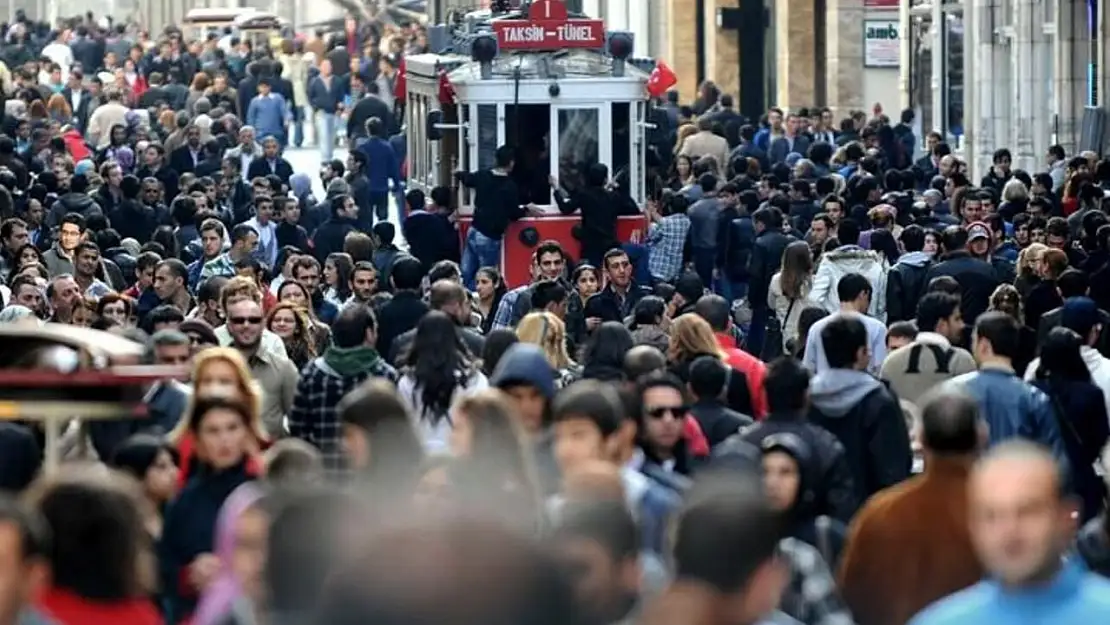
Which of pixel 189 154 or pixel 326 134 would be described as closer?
pixel 189 154

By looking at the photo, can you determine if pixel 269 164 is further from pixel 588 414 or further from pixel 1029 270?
pixel 588 414

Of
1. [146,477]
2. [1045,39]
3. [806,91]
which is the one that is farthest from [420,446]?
[806,91]

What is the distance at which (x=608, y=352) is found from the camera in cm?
1320

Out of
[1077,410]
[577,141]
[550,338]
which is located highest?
[577,141]

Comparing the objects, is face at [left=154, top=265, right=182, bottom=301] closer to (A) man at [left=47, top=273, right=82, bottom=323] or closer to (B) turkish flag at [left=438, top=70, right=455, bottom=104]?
(A) man at [left=47, top=273, right=82, bottom=323]

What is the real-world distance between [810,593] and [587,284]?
1044 centimetres

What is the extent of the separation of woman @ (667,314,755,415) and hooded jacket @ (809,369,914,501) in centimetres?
153

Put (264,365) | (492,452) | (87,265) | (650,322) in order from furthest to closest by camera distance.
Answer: (87,265) < (650,322) < (264,365) < (492,452)

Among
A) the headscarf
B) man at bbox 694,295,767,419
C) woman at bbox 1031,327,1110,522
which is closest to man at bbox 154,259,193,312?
man at bbox 694,295,767,419

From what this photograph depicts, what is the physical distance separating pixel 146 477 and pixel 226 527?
1.64m

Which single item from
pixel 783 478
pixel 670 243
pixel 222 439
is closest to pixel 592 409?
pixel 783 478

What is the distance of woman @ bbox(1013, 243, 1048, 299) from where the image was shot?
17.8m

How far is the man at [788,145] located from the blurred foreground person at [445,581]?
28.9 metres

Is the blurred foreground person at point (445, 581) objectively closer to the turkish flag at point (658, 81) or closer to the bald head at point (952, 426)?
the bald head at point (952, 426)
